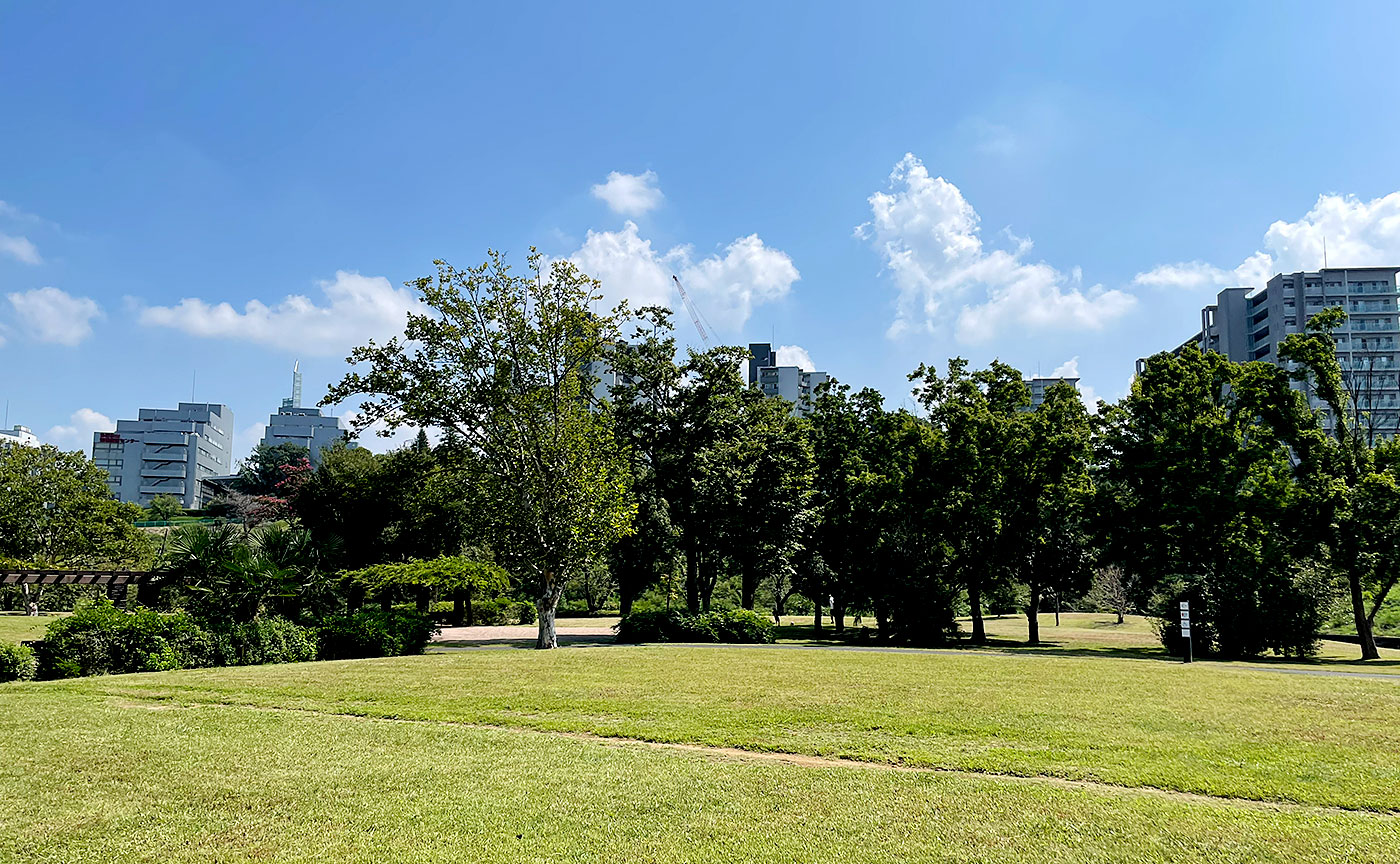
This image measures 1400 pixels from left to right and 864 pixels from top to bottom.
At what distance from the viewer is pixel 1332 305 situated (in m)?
99.1

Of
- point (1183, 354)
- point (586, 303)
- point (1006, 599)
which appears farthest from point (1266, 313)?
point (586, 303)

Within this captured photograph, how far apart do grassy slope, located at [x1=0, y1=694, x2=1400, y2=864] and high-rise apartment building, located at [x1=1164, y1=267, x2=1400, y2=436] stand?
111405mm

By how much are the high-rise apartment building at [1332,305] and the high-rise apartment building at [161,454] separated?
146358mm

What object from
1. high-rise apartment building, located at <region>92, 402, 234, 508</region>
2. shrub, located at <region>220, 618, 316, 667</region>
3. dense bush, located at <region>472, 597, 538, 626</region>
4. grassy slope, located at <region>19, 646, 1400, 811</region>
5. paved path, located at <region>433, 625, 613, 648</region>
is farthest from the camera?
high-rise apartment building, located at <region>92, 402, 234, 508</region>

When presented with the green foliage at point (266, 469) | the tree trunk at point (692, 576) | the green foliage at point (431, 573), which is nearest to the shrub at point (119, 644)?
the green foliage at point (431, 573)

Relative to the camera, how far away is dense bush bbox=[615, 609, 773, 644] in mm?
26703

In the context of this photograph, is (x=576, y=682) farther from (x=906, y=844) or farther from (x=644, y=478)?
(x=644, y=478)

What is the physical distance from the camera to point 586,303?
25.2 metres

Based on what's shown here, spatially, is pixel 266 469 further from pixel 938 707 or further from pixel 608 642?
pixel 938 707

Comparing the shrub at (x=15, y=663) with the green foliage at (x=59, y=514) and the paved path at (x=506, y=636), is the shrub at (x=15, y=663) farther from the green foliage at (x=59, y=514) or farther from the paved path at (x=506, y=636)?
the green foliage at (x=59, y=514)

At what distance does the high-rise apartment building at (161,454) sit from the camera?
5236 inches

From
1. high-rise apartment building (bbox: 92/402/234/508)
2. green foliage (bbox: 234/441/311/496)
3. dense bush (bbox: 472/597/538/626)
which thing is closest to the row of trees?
dense bush (bbox: 472/597/538/626)

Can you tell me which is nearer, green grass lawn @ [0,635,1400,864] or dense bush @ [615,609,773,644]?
green grass lawn @ [0,635,1400,864]

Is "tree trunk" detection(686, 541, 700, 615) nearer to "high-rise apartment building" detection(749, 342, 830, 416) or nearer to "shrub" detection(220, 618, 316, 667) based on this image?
"shrub" detection(220, 618, 316, 667)
